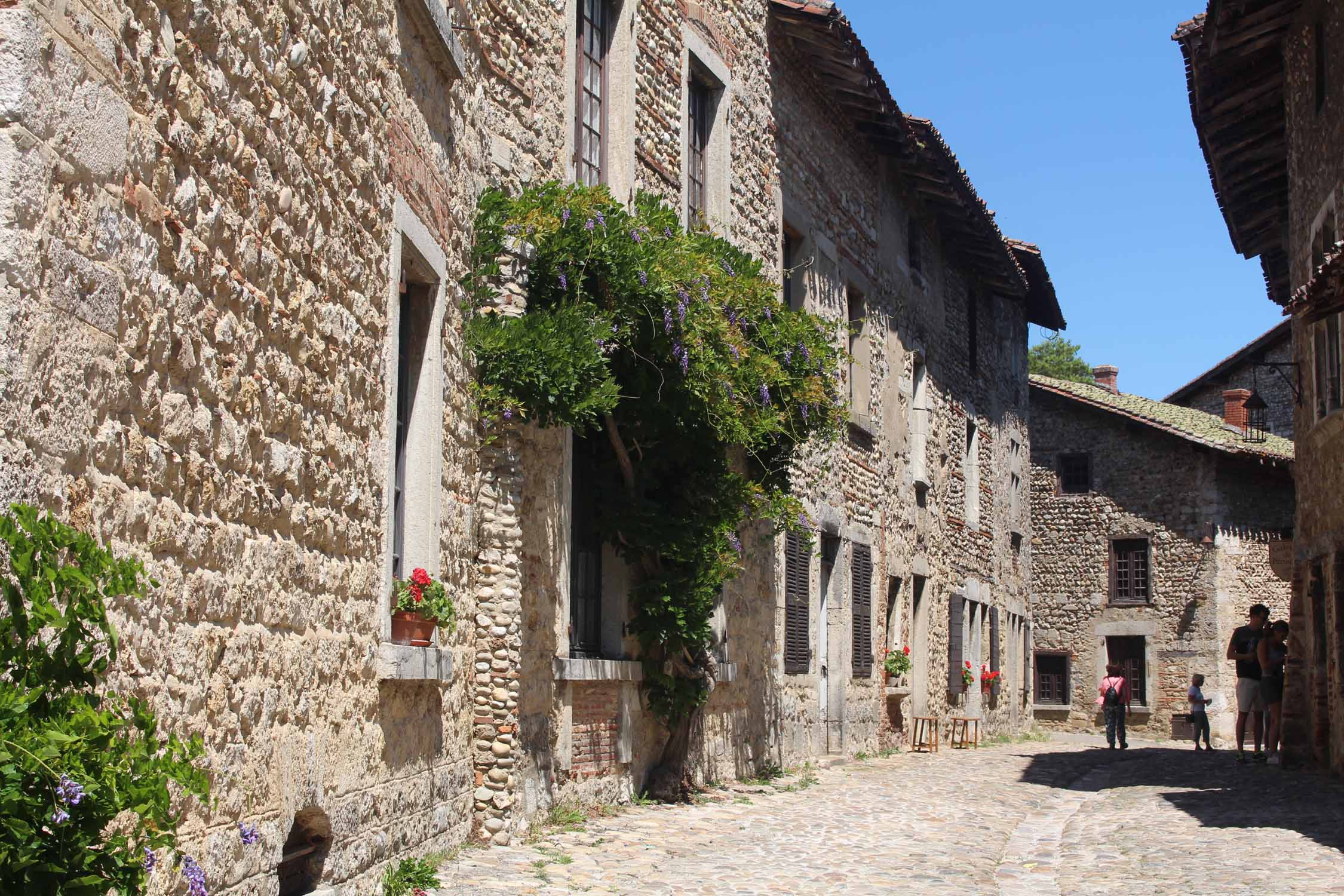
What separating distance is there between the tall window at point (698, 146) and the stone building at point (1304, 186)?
14.4 ft

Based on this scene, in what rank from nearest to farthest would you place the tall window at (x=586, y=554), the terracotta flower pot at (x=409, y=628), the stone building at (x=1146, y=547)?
the terracotta flower pot at (x=409, y=628) < the tall window at (x=586, y=554) < the stone building at (x=1146, y=547)

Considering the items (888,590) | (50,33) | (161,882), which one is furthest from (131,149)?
(888,590)

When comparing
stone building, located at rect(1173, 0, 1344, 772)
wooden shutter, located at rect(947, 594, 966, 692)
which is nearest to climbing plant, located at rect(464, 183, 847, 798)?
stone building, located at rect(1173, 0, 1344, 772)

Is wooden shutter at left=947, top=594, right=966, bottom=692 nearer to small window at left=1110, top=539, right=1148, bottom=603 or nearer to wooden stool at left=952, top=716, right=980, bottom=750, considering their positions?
wooden stool at left=952, top=716, right=980, bottom=750

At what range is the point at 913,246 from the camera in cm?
1794

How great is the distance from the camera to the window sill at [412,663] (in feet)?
19.0

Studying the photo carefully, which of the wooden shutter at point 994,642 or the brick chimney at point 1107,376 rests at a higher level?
the brick chimney at point 1107,376

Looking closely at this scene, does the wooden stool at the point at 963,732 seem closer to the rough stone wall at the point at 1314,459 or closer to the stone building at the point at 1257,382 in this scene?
the rough stone wall at the point at 1314,459

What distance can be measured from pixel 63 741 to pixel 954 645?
56.6ft

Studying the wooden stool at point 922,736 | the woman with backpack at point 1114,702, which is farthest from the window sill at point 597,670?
the woman with backpack at point 1114,702

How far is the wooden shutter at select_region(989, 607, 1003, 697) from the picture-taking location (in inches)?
860

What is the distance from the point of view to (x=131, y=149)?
3631mm

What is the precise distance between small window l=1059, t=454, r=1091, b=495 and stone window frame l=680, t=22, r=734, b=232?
17904 millimetres

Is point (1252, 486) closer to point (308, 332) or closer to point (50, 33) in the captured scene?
point (308, 332)
